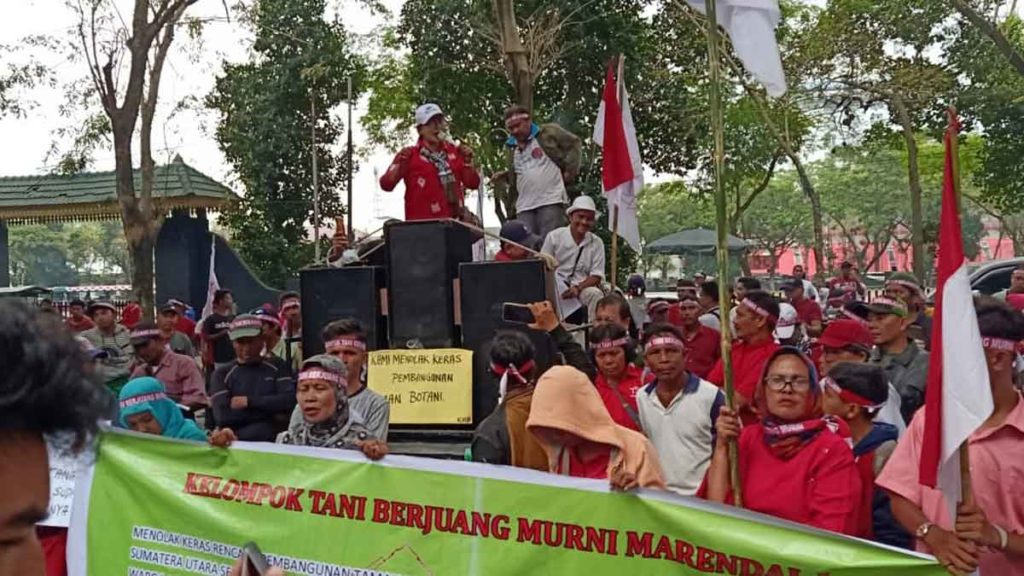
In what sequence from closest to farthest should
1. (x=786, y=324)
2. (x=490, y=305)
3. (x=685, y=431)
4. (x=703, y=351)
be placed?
(x=685, y=431)
(x=490, y=305)
(x=703, y=351)
(x=786, y=324)

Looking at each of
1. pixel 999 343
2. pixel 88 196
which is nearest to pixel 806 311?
pixel 999 343

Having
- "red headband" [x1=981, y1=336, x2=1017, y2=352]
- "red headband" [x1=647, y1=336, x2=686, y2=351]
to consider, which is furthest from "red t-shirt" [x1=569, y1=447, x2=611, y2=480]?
"red headband" [x1=981, y1=336, x2=1017, y2=352]

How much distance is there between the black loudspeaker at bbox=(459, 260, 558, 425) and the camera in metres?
7.03

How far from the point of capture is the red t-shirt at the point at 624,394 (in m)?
5.35

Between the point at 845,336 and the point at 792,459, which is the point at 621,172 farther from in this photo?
the point at 792,459

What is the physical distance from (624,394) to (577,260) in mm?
2964

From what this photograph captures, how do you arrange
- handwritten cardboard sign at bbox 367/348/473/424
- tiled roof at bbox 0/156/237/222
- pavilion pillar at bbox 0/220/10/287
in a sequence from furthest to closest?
pavilion pillar at bbox 0/220/10/287 < tiled roof at bbox 0/156/237/222 < handwritten cardboard sign at bbox 367/348/473/424

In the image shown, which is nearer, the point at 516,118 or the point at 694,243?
the point at 516,118

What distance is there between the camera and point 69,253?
83125 millimetres

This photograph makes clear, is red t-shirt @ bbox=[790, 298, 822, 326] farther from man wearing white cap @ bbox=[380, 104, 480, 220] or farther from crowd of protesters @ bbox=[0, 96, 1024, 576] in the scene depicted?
man wearing white cap @ bbox=[380, 104, 480, 220]

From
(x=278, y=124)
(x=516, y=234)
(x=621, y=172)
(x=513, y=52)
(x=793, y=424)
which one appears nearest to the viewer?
(x=793, y=424)

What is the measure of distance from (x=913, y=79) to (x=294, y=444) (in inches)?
867

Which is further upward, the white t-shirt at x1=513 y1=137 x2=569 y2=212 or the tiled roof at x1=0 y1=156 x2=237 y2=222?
the tiled roof at x1=0 y1=156 x2=237 y2=222

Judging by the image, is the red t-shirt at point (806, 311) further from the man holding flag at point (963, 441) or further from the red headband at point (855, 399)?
the man holding flag at point (963, 441)
